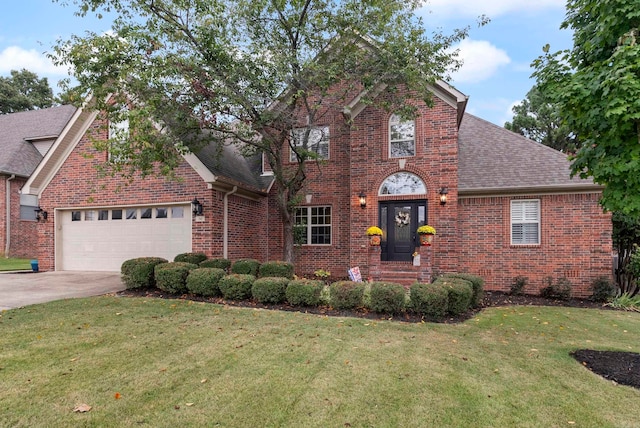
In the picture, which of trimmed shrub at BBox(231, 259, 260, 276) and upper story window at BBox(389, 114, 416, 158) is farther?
upper story window at BBox(389, 114, 416, 158)

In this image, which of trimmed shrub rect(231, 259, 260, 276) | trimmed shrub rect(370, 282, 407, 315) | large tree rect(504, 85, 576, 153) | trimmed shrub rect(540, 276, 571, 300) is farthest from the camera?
large tree rect(504, 85, 576, 153)

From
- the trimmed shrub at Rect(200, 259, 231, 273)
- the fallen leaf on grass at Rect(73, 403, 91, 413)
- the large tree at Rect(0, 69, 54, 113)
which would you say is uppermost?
the large tree at Rect(0, 69, 54, 113)

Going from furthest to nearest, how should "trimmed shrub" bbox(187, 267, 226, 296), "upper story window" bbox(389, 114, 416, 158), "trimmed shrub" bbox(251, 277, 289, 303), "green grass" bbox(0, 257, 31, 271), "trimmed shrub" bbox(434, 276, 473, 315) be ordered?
"green grass" bbox(0, 257, 31, 271) → "upper story window" bbox(389, 114, 416, 158) → "trimmed shrub" bbox(187, 267, 226, 296) → "trimmed shrub" bbox(251, 277, 289, 303) → "trimmed shrub" bbox(434, 276, 473, 315)

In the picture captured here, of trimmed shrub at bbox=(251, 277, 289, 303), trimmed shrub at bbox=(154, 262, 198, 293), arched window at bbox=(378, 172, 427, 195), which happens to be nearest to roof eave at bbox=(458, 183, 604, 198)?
arched window at bbox=(378, 172, 427, 195)

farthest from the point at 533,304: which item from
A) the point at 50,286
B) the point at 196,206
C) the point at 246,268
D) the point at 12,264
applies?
the point at 12,264

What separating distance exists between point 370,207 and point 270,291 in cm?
497

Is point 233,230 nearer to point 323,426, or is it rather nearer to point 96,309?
point 96,309

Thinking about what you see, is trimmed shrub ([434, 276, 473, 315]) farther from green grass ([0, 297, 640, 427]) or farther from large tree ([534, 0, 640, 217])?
large tree ([534, 0, 640, 217])

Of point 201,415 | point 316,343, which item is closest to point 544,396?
point 316,343

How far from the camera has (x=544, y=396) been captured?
12.0ft

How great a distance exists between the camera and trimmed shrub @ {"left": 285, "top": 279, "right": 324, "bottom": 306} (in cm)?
729

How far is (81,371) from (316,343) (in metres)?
2.80

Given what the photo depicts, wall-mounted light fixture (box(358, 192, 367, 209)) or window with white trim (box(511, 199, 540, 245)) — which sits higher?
wall-mounted light fixture (box(358, 192, 367, 209))

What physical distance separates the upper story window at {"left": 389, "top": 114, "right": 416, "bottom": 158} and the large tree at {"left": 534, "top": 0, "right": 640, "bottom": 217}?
641 cm
